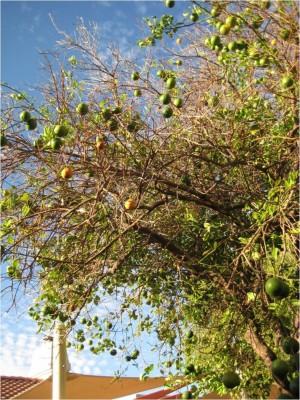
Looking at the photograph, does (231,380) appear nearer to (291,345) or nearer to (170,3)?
(291,345)

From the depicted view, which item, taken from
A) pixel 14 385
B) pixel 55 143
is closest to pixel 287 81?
pixel 55 143

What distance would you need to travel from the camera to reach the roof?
25.1 feet

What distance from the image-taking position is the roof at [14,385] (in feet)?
25.1

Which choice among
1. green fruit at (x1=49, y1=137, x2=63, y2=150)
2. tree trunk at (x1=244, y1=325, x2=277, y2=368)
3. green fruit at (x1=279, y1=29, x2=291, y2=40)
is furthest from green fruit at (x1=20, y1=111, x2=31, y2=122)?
tree trunk at (x1=244, y1=325, x2=277, y2=368)

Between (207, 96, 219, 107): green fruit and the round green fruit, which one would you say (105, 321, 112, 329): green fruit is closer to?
the round green fruit

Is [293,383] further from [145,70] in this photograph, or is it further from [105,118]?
[145,70]

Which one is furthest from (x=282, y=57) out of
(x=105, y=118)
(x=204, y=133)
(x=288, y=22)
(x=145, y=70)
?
(x=105, y=118)

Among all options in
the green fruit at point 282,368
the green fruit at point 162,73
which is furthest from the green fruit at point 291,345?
the green fruit at point 162,73

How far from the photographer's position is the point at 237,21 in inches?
153

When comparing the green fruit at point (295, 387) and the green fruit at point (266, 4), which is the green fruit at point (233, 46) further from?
the green fruit at point (295, 387)

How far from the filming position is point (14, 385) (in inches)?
318

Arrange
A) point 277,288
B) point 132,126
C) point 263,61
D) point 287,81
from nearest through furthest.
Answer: point 277,288, point 287,81, point 263,61, point 132,126

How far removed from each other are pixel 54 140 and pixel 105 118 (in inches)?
20.6

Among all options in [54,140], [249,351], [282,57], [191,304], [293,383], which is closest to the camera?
[293,383]
